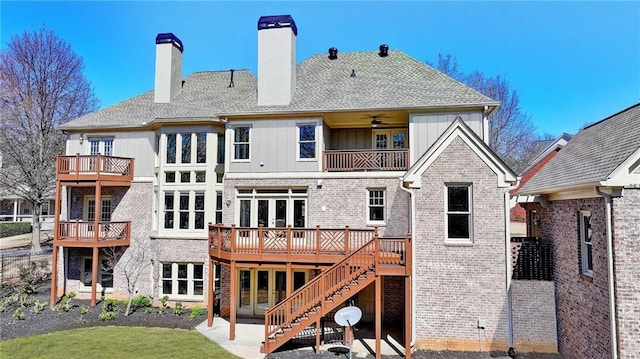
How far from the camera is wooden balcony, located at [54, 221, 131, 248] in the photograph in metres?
Answer: 16.0

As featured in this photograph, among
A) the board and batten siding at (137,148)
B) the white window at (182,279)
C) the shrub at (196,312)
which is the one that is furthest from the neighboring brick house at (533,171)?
the board and batten siding at (137,148)

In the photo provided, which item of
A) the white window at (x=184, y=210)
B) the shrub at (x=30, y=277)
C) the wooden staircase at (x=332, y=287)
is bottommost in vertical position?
the shrub at (x=30, y=277)

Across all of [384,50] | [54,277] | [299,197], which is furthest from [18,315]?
[384,50]

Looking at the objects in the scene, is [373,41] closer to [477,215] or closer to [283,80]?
Answer: [283,80]

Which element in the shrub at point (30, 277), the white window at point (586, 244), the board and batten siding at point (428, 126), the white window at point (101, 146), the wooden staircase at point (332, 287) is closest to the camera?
the white window at point (586, 244)

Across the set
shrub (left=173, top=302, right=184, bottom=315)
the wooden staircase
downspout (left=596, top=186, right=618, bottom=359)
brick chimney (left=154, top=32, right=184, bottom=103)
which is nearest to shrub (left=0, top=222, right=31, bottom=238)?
brick chimney (left=154, top=32, right=184, bottom=103)

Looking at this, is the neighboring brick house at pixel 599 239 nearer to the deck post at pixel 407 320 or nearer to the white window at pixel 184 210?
the deck post at pixel 407 320

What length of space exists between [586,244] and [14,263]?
96.0ft

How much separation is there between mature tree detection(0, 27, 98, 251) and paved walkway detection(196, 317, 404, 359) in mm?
19349

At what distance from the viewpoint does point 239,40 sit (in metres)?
19.7

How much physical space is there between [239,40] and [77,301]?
51.2 ft

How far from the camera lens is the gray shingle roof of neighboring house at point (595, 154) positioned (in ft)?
27.5

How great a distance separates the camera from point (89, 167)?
16547mm

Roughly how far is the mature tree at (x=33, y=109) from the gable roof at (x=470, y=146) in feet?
84.8
